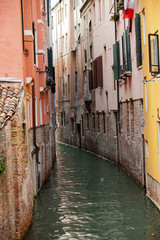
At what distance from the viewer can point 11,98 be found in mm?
12383

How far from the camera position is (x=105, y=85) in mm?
29672

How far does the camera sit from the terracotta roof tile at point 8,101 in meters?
11.2

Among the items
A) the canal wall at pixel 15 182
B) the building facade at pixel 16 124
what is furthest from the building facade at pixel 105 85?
the canal wall at pixel 15 182

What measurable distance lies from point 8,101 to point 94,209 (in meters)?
4.85

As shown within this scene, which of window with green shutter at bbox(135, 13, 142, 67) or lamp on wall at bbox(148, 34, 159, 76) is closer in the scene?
lamp on wall at bbox(148, 34, 159, 76)

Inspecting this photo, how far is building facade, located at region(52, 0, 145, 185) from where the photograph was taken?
19531 mm

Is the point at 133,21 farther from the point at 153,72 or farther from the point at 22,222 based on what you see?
the point at 22,222

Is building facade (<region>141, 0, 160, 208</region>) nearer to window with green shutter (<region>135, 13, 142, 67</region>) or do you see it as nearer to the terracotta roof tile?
window with green shutter (<region>135, 13, 142, 67</region>)

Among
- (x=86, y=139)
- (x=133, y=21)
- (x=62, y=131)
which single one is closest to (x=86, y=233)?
(x=133, y=21)

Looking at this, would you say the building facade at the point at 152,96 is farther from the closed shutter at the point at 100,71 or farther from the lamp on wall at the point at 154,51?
the closed shutter at the point at 100,71

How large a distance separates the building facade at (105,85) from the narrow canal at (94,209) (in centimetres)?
119

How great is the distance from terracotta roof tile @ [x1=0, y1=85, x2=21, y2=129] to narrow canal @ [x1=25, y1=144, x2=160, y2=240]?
2910mm

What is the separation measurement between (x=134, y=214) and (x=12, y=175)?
4.77 meters

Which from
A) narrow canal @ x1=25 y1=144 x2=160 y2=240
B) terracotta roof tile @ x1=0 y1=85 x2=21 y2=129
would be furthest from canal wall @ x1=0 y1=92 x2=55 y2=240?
narrow canal @ x1=25 y1=144 x2=160 y2=240
